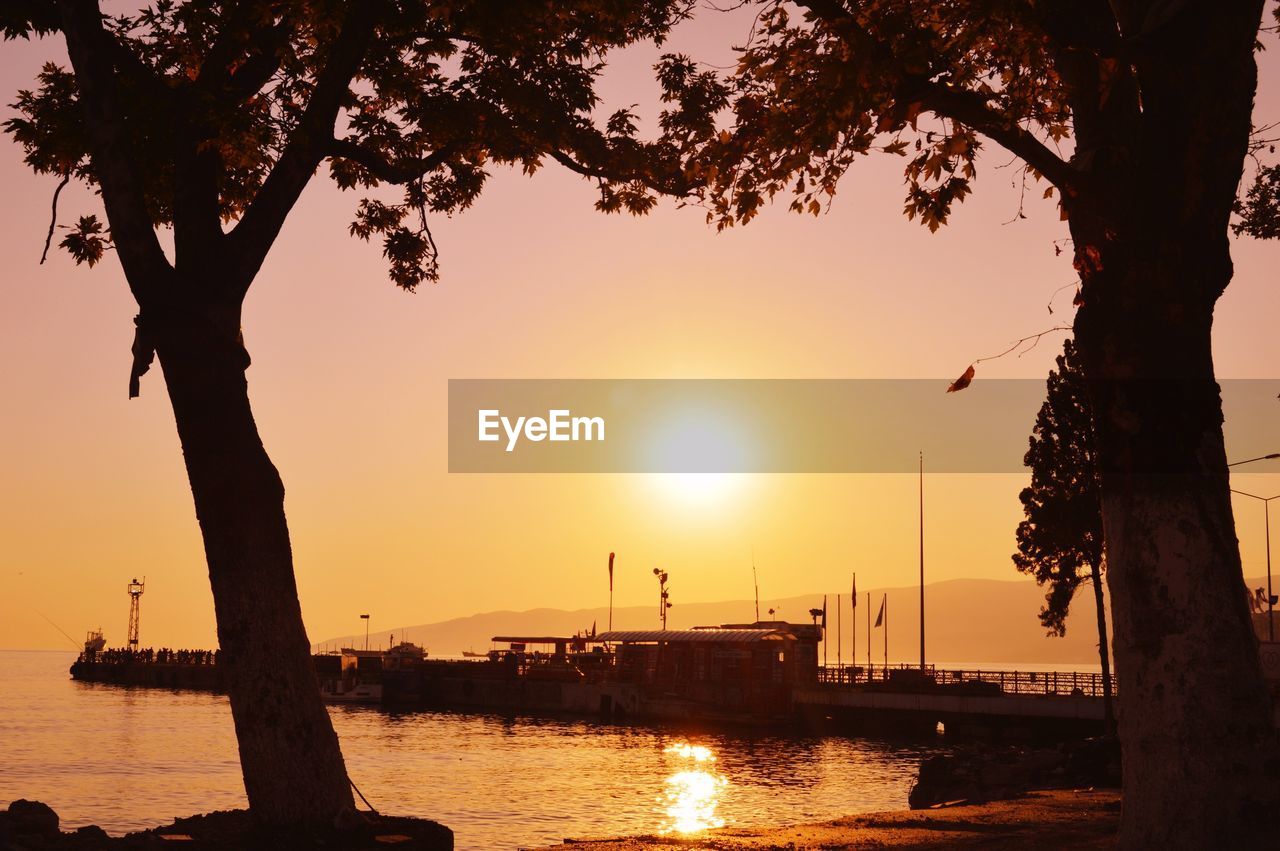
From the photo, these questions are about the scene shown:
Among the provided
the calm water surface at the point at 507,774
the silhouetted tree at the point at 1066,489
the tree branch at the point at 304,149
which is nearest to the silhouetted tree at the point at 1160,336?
the tree branch at the point at 304,149

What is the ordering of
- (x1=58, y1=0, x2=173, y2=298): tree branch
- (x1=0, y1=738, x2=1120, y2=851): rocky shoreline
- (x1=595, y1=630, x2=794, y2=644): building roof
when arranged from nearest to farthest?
(x1=0, y1=738, x2=1120, y2=851): rocky shoreline, (x1=58, y1=0, x2=173, y2=298): tree branch, (x1=595, y1=630, x2=794, y2=644): building roof

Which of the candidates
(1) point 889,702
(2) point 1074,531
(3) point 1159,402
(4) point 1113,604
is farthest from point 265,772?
(1) point 889,702

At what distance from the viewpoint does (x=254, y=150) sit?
1532 cm

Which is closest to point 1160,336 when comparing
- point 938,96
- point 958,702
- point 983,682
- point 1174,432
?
point 1174,432

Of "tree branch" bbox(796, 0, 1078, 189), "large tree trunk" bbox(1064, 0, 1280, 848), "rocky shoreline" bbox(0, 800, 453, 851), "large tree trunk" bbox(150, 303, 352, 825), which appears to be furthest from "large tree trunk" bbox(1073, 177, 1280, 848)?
"large tree trunk" bbox(150, 303, 352, 825)

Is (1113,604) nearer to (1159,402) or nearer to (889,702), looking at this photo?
(1159,402)

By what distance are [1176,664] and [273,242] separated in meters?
9.78

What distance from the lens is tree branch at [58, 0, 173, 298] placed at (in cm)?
1226

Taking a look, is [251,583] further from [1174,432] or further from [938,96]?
[1174,432]

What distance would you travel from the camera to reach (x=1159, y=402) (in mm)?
9359

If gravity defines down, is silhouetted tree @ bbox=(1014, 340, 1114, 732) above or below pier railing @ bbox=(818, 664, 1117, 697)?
above

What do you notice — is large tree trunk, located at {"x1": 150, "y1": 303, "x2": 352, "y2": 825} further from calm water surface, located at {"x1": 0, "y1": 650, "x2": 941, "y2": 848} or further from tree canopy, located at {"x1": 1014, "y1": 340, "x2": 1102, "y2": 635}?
tree canopy, located at {"x1": 1014, "y1": 340, "x2": 1102, "y2": 635}

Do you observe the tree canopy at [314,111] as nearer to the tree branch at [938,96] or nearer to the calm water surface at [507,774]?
the tree branch at [938,96]

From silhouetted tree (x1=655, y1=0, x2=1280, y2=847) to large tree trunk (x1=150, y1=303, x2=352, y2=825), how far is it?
689 cm
